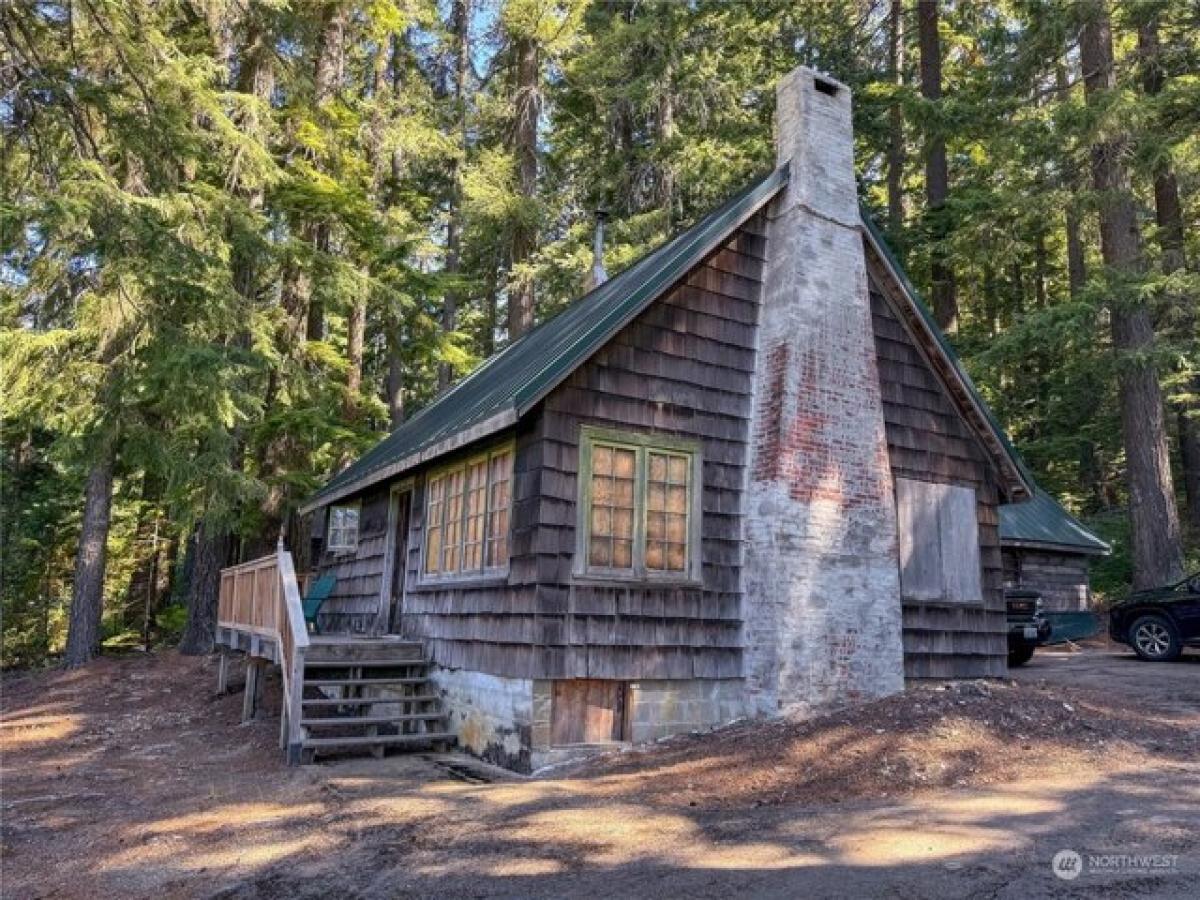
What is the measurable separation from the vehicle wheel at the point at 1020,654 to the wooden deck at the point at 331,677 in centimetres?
986

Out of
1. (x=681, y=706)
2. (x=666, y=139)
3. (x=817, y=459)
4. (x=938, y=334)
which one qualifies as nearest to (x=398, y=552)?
(x=681, y=706)

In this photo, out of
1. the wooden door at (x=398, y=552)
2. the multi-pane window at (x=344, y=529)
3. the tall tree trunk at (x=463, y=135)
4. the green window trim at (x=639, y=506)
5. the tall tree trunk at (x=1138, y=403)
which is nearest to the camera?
the green window trim at (x=639, y=506)

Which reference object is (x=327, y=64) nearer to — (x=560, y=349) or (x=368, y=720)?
(x=560, y=349)

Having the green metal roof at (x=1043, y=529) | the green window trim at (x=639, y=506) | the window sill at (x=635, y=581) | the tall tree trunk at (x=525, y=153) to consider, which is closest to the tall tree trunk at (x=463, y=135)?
the tall tree trunk at (x=525, y=153)

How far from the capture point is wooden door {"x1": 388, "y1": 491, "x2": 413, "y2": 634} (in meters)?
12.0

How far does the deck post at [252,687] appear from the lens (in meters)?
12.5

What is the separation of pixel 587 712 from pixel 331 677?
3608mm

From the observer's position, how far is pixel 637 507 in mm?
8797

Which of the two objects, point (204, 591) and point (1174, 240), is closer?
point (204, 591)

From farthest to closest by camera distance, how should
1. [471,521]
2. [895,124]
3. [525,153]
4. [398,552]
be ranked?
[895,124]
[525,153]
[398,552]
[471,521]

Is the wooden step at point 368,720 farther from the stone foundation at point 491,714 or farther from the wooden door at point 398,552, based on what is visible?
the wooden door at point 398,552

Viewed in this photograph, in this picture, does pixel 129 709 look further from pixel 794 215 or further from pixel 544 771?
pixel 794 215

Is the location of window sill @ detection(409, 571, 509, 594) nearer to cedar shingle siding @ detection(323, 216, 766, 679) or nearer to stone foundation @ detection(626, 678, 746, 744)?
cedar shingle siding @ detection(323, 216, 766, 679)

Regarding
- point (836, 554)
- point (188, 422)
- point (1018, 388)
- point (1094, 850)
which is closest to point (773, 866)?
point (1094, 850)
